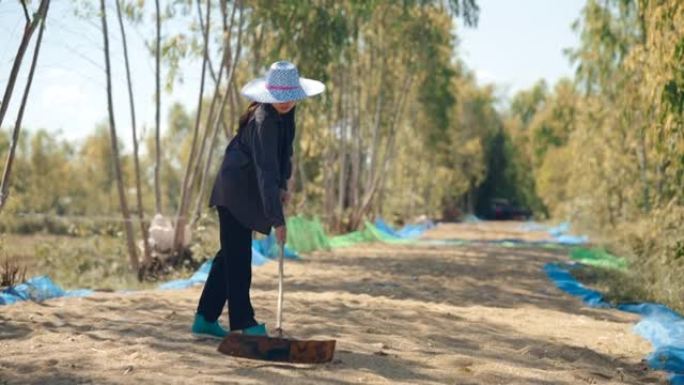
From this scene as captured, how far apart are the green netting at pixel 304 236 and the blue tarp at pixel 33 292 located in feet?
23.4

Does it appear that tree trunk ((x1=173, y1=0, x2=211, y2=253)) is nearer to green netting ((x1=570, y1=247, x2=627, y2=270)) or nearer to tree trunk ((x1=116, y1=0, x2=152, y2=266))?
tree trunk ((x1=116, y1=0, x2=152, y2=266))

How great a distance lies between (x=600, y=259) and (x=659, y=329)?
9.04 m

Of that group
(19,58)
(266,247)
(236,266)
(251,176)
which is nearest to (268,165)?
(251,176)

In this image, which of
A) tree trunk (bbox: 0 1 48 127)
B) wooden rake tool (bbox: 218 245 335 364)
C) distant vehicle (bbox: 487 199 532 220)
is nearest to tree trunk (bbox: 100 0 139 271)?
tree trunk (bbox: 0 1 48 127)

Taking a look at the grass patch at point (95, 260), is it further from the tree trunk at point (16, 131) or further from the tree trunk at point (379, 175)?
the tree trunk at point (379, 175)

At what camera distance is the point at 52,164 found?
42.5 meters

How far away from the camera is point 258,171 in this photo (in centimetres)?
501

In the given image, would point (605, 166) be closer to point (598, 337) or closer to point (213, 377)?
point (598, 337)

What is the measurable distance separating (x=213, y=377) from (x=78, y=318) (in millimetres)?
2210

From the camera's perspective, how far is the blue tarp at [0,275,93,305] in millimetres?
6887

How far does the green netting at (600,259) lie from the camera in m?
13.7

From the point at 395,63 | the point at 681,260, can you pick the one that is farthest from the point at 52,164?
the point at 681,260

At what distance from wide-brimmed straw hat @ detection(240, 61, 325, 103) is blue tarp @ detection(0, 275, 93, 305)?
2.97 meters

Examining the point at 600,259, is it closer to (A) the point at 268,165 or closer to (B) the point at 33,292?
(B) the point at 33,292
